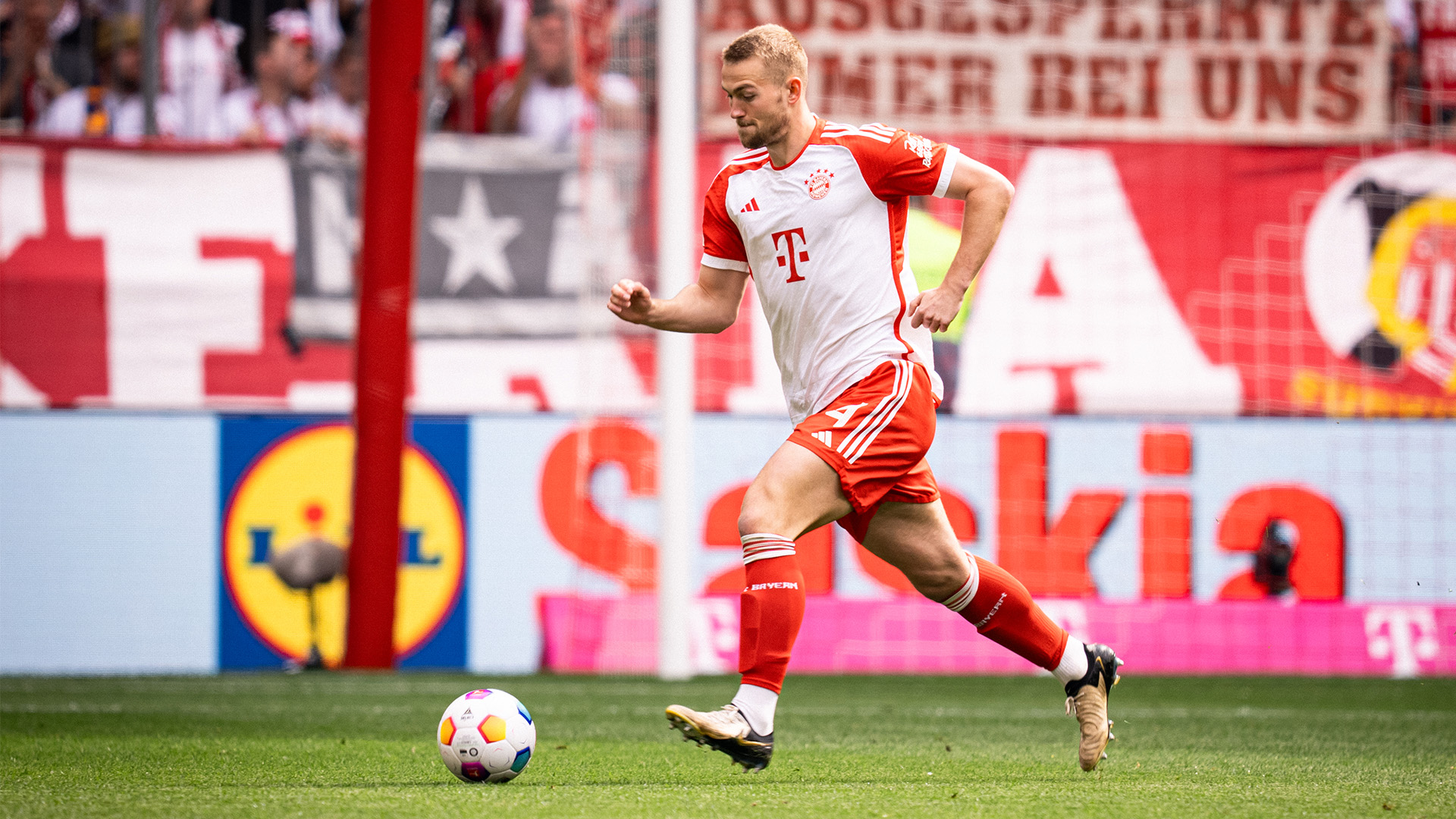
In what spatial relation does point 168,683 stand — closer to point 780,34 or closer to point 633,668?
point 633,668

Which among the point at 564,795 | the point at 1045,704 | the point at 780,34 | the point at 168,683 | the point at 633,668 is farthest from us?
the point at 633,668

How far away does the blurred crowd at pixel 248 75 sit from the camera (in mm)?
11648

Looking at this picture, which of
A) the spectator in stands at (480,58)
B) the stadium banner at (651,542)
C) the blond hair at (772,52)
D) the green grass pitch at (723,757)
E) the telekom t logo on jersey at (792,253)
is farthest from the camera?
the spectator in stands at (480,58)

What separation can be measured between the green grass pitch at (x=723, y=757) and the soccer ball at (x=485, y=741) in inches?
2.2

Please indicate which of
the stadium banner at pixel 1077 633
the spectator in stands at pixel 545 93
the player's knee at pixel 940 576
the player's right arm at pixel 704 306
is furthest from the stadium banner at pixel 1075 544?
the player's knee at pixel 940 576

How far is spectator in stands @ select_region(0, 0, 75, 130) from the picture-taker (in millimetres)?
11617

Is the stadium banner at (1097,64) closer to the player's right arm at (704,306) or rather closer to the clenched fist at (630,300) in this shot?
the player's right arm at (704,306)

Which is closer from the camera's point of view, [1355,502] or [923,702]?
[923,702]

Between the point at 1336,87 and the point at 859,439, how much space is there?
9016 mm

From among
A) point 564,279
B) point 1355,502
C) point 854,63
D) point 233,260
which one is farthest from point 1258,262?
point 233,260

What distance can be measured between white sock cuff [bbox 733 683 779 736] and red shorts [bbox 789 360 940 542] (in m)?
0.50

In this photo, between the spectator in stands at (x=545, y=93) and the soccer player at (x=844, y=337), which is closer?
the soccer player at (x=844, y=337)

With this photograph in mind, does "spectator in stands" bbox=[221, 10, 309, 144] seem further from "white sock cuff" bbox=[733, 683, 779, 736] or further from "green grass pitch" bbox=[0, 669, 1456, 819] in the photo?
"white sock cuff" bbox=[733, 683, 779, 736]

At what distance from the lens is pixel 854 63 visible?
11695mm
